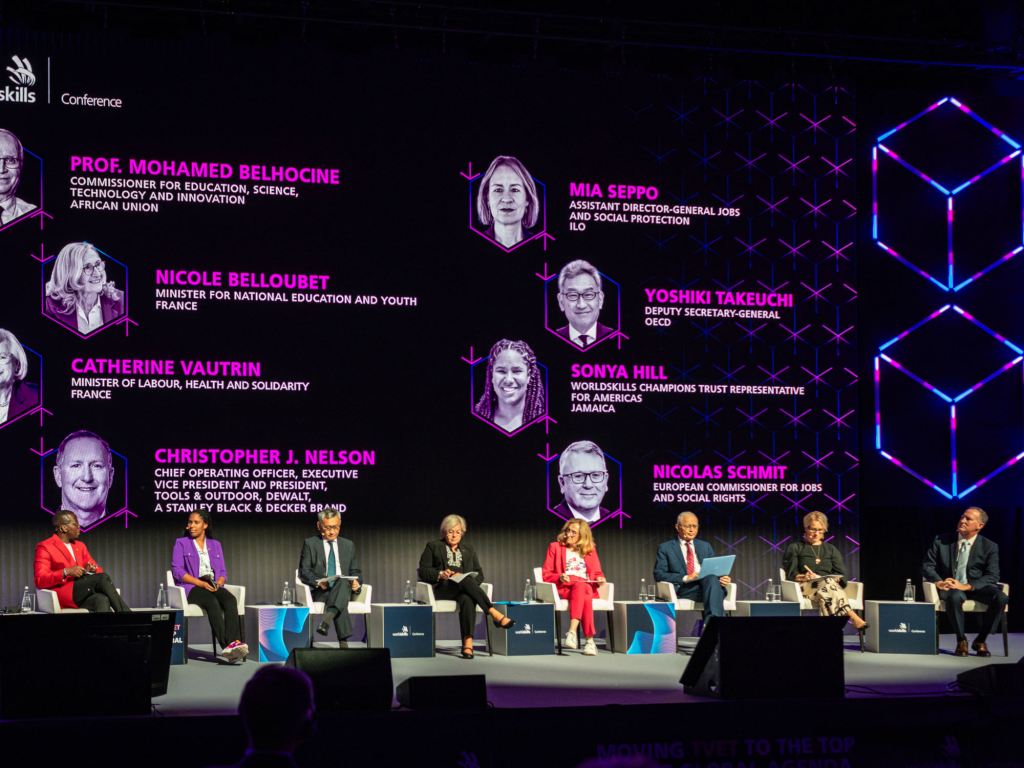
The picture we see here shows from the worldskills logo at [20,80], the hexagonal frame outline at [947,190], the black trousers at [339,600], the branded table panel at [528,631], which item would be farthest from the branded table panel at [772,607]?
the worldskills logo at [20,80]

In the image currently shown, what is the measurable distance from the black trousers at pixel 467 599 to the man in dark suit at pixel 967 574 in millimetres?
2969

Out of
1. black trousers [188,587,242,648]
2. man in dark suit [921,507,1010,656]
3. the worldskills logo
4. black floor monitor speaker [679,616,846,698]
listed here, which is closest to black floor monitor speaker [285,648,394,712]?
black floor monitor speaker [679,616,846,698]

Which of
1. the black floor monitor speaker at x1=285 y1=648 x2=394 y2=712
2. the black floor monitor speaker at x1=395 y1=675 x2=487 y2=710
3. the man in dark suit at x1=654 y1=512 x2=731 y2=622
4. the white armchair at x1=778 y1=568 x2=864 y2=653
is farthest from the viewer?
the white armchair at x1=778 y1=568 x2=864 y2=653

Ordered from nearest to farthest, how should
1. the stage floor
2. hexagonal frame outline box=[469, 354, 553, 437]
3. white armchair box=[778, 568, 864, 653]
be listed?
the stage floor
white armchair box=[778, 568, 864, 653]
hexagonal frame outline box=[469, 354, 553, 437]

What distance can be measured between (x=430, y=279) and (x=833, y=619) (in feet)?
14.8

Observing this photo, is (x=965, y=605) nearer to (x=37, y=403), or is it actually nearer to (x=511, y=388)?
(x=511, y=388)

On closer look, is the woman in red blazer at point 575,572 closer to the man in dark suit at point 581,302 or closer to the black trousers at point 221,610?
the man in dark suit at point 581,302

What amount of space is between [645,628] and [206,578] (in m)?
2.82

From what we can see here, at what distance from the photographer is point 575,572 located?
9.05 metres

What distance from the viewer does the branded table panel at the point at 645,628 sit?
8.76 m

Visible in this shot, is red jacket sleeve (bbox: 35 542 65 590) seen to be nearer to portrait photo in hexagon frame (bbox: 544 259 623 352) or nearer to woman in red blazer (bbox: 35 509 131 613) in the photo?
woman in red blazer (bbox: 35 509 131 613)

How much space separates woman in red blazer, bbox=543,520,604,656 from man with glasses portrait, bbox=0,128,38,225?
413cm

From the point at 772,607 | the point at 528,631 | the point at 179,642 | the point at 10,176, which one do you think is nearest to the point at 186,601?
the point at 179,642

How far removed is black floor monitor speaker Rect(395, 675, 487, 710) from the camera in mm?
4883
